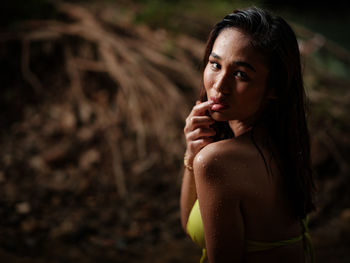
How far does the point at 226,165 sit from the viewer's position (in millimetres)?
1246

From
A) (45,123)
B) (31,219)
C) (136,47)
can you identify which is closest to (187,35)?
(136,47)

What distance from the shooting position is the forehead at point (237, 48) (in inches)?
48.8

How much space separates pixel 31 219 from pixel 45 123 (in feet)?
4.68

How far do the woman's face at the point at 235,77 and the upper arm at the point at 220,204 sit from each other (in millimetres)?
172

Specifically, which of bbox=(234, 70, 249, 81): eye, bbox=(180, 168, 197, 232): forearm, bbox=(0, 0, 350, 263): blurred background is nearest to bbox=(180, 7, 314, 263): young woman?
bbox=(234, 70, 249, 81): eye

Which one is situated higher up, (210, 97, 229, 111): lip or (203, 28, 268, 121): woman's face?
(203, 28, 268, 121): woman's face

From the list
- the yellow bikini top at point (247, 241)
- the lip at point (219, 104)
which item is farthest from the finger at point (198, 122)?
the yellow bikini top at point (247, 241)

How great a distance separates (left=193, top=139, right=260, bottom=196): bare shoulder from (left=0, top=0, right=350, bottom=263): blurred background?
178cm

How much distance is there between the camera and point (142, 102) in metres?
4.13

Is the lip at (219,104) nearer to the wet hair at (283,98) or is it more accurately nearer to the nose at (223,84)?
the nose at (223,84)

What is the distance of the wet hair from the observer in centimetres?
126

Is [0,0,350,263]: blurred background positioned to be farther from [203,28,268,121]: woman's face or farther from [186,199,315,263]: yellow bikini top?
[203,28,268,121]: woman's face

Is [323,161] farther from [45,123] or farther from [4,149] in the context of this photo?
[4,149]

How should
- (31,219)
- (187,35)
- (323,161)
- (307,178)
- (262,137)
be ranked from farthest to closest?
(187,35) → (323,161) → (31,219) → (307,178) → (262,137)
